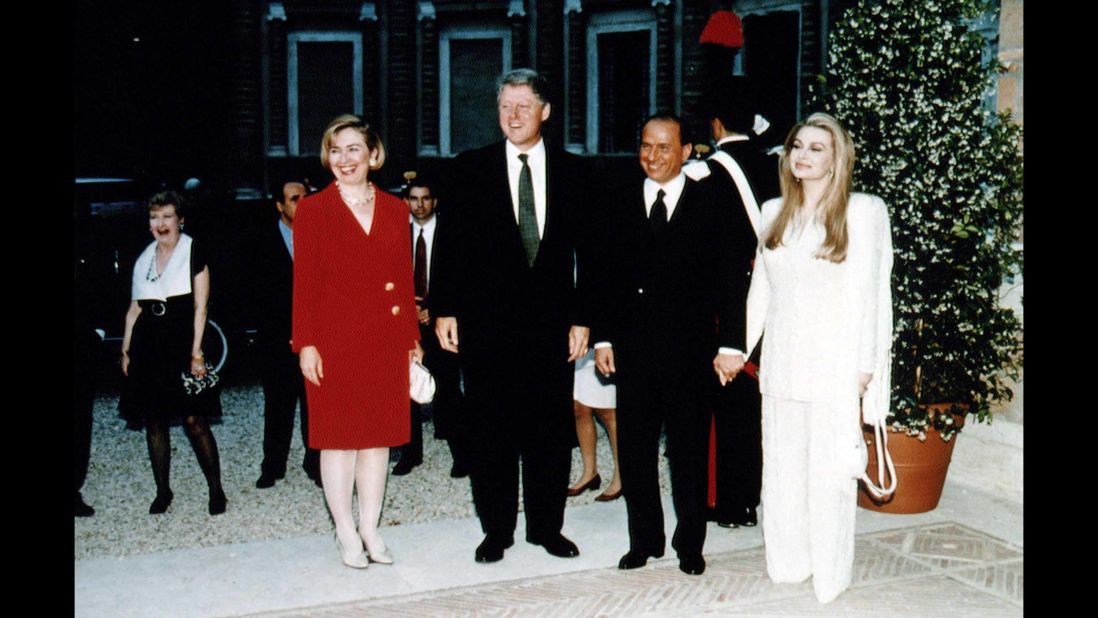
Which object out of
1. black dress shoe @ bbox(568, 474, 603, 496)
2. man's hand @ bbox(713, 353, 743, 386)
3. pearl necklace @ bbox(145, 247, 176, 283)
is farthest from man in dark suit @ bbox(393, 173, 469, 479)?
A: man's hand @ bbox(713, 353, 743, 386)

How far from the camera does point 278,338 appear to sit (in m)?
6.38

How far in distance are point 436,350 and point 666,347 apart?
2560mm

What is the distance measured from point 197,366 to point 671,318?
260cm

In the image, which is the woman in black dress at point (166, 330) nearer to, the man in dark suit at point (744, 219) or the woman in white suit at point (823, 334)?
the man in dark suit at point (744, 219)

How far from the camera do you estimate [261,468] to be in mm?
6762

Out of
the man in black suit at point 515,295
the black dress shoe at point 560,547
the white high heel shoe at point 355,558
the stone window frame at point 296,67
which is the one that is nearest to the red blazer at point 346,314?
the man in black suit at point 515,295

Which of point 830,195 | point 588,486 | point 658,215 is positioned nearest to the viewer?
point 830,195

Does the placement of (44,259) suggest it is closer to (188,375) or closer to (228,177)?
(188,375)

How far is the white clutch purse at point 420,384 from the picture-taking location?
483 cm

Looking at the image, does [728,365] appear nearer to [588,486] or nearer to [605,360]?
[605,360]

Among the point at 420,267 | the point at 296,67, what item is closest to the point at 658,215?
the point at 420,267

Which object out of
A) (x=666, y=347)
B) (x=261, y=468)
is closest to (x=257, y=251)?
(x=261, y=468)

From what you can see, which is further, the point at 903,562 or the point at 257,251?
the point at 257,251

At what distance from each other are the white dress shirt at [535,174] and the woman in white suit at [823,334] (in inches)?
38.7
